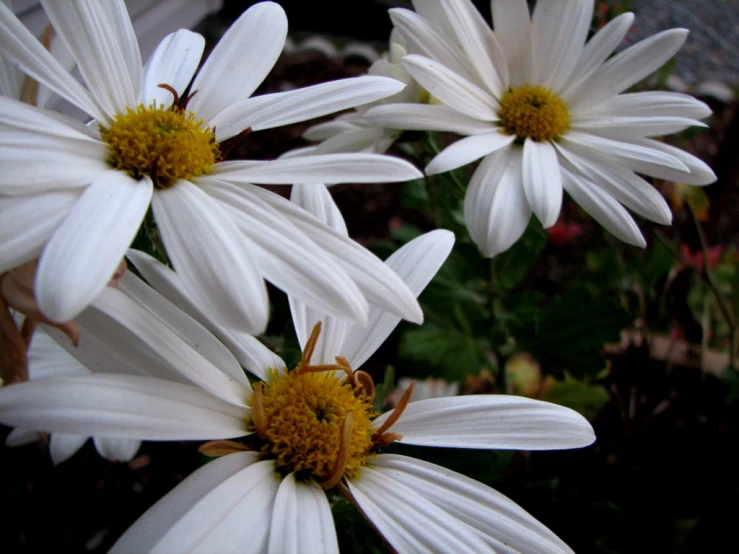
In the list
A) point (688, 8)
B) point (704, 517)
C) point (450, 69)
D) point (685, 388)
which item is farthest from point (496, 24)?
point (688, 8)

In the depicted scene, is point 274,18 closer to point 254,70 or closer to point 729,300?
point 254,70

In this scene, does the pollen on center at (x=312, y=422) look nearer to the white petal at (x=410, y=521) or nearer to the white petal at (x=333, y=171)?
the white petal at (x=410, y=521)

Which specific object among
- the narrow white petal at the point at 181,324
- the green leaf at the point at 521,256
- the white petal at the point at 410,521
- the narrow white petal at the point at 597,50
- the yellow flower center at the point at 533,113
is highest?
the narrow white petal at the point at 597,50

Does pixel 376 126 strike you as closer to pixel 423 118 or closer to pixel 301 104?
pixel 423 118

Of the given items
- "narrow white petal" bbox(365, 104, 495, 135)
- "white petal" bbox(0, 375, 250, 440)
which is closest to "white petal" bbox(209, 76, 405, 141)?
"narrow white petal" bbox(365, 104, 495, 135)

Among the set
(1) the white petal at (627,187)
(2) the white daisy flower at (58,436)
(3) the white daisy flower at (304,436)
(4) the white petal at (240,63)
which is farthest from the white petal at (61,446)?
(1) the white petal at (627,187)

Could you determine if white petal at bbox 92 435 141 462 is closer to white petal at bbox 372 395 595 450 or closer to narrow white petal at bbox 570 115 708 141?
white petal at bbox 372 395 595 450
